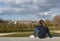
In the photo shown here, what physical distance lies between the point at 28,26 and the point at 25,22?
0.20 m

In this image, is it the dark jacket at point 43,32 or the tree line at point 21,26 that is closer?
the dark jacket at point 43,32

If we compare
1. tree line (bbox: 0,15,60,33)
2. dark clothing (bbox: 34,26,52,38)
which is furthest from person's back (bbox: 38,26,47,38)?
tree line (bbox: 0,15,60,33)

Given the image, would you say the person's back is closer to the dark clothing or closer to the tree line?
the dark clothing

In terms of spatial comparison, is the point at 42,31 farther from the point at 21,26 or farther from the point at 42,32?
the point at 21,26

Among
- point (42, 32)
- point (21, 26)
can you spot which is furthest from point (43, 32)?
point (21, 26)

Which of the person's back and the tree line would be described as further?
the tree line

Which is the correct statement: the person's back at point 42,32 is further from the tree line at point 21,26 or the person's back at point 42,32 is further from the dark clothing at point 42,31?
the tree line at point 21,26

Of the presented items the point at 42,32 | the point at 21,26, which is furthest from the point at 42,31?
the point at 21,26

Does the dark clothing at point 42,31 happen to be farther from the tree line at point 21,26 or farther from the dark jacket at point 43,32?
the tree line at point 21,26

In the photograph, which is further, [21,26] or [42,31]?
[21,26]

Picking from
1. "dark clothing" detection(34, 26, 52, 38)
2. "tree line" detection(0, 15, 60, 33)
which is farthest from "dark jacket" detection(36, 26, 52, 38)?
"tree line" detection(0, 15, 60, 33)

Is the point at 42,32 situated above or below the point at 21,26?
below

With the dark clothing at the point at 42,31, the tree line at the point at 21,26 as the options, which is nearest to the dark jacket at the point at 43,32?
the dark clothing at the point at 42,31

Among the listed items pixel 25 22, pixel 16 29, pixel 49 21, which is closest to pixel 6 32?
pixel 16 29
